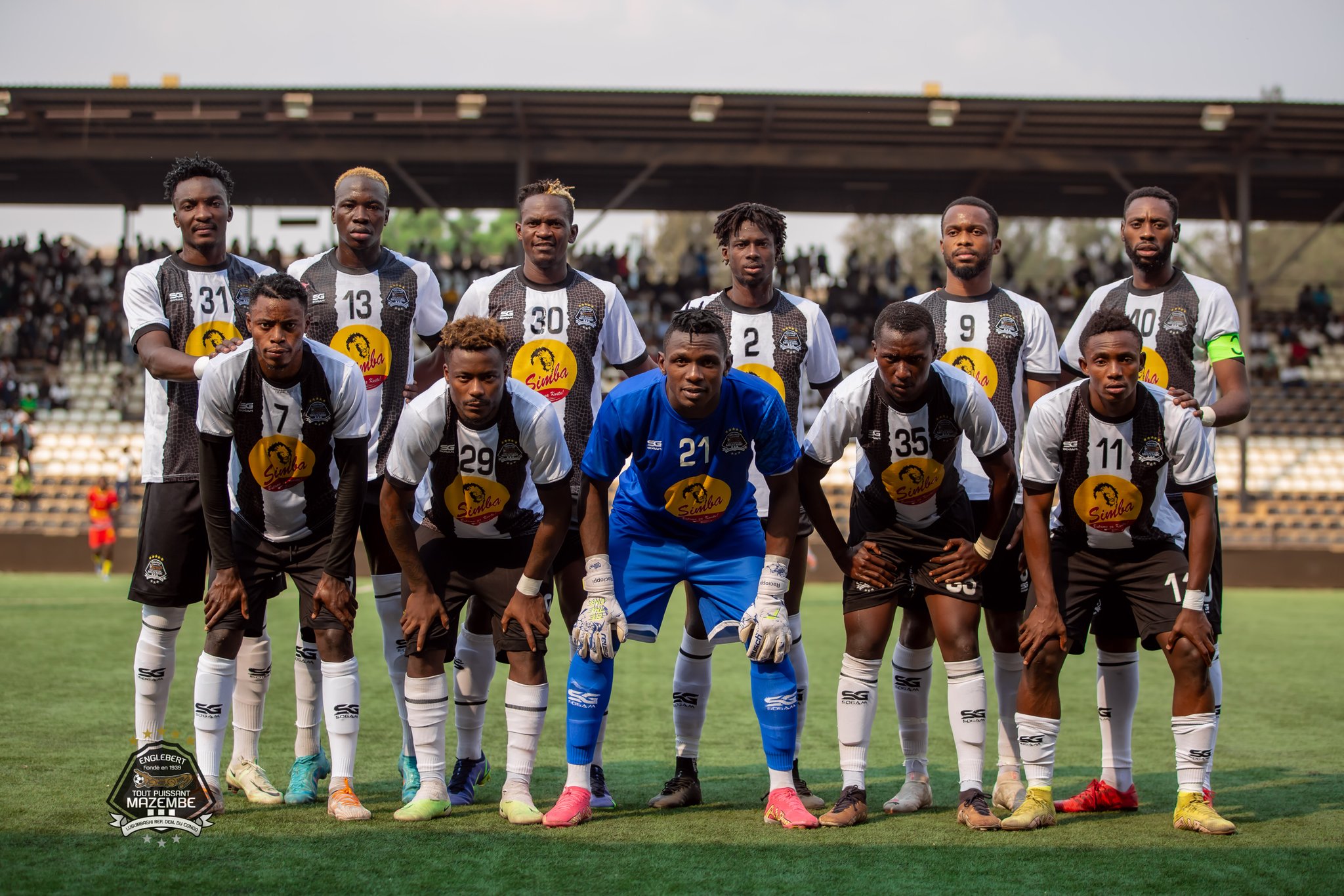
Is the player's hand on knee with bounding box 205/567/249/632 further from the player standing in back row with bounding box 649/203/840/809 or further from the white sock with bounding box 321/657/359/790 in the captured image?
the player standing in back row with bounding box 649/203/840/809

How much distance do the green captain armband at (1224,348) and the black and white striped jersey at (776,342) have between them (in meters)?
1.61

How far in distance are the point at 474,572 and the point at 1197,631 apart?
9.28 feet

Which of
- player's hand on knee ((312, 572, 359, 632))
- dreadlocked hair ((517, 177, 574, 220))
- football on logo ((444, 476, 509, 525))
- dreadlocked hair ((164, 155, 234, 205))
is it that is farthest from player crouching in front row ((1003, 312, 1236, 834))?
dreadlocked hair ((164, 155, 234, 205))

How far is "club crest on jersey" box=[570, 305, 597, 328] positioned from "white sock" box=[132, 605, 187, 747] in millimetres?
2073

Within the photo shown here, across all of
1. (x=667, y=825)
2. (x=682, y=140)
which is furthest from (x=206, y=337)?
(x=682, y=140)

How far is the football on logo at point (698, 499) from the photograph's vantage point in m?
4.96

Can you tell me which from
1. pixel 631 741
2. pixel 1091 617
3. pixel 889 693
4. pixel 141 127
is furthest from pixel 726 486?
pixel 141 127

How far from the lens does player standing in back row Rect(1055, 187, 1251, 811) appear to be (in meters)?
5.24

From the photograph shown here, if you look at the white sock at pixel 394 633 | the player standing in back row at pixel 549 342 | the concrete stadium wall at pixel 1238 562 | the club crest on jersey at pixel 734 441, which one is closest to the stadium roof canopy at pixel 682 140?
the concrete stadium wall at pixel 1238 562

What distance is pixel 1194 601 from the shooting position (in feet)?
16.1

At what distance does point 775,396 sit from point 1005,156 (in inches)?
766

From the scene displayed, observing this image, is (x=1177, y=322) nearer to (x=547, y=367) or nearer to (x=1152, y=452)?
(x=1152, y=452)

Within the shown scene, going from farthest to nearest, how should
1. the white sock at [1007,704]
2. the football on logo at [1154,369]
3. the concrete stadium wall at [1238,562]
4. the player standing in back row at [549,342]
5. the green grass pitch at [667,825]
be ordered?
the concrete stadium wall at [1238,562]
the football on logo at [1154,369]
the player standing in back row at [549,342]
the white sock at [1007,704]
the green grass pitch at [667,825]

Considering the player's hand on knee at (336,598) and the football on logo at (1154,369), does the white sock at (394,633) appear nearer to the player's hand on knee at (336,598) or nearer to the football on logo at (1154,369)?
the player's hand on knee at (336,598)
